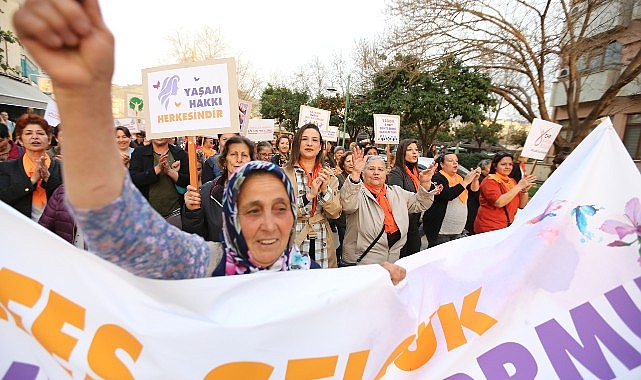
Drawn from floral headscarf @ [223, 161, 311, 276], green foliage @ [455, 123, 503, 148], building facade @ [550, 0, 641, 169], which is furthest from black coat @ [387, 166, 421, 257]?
green foliage @ [455, 123, 503, 148]

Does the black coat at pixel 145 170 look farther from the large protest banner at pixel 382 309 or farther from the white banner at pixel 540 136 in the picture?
the white banner at pixel 540 136

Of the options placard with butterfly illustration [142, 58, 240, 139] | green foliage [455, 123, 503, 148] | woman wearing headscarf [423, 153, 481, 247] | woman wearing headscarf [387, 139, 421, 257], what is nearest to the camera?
placard with butterfly illustration [142, 58, 240, 139]

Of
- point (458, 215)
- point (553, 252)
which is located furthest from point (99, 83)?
point (458, 215)

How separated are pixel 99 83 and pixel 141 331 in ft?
2.56

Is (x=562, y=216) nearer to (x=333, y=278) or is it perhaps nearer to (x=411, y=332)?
(x=411, y=332)

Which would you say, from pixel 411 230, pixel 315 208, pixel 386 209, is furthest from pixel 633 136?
pixel 315 208

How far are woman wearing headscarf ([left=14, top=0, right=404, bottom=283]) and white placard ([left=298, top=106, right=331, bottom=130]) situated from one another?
672 centimetres

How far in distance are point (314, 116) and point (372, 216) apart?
195 inches

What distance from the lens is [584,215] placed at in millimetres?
1891

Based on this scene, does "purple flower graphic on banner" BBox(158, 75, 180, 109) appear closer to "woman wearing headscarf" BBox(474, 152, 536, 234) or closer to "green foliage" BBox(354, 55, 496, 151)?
"woman wearing headscarf" BBox(474, 152, 536, 234)

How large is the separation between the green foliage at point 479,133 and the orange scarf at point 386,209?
127 feet

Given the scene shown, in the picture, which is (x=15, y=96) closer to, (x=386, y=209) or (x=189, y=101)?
(x=189, y=101)

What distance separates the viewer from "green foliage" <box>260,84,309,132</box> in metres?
30.2

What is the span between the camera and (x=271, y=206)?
5.10 feet
